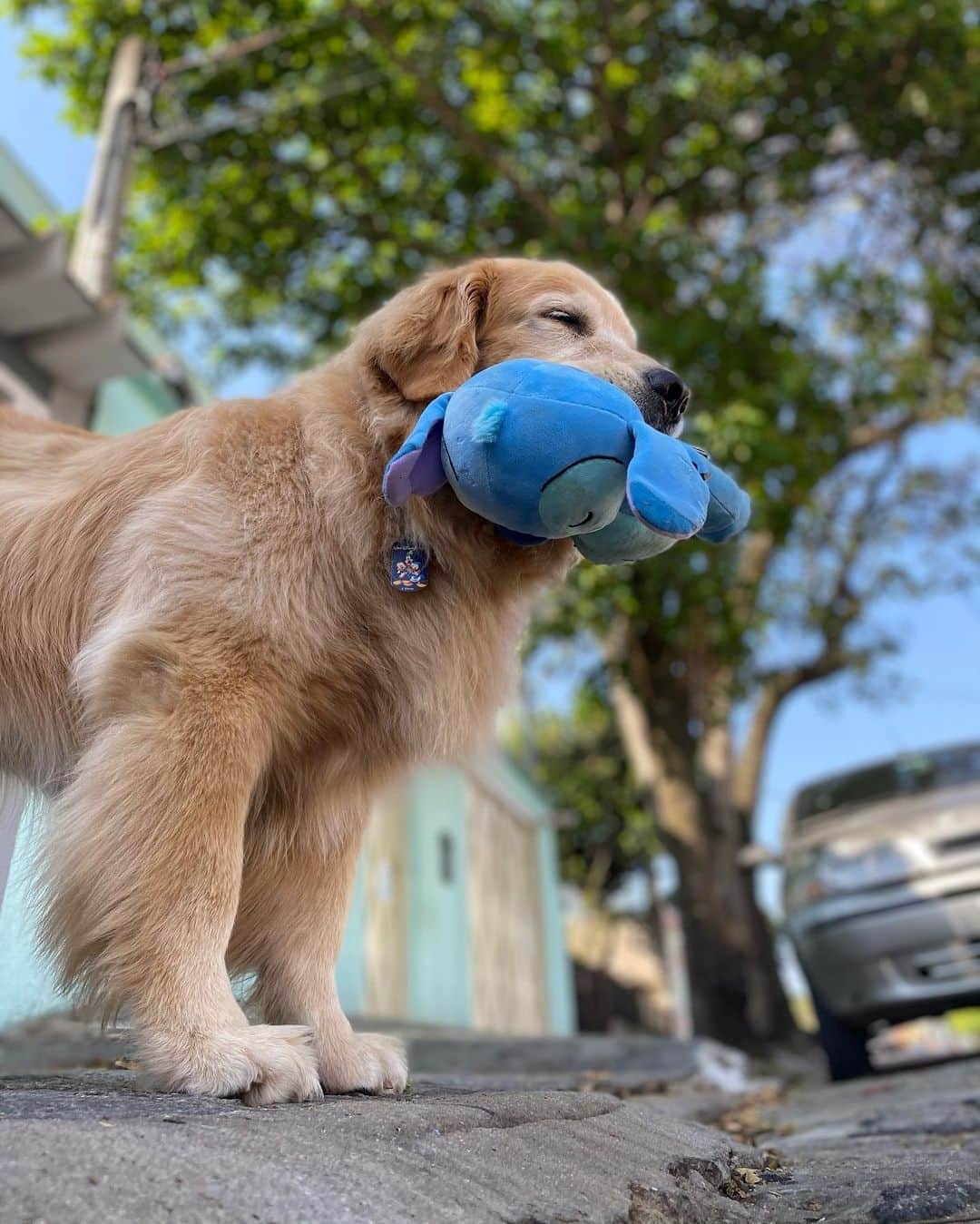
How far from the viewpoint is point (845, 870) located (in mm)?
6492

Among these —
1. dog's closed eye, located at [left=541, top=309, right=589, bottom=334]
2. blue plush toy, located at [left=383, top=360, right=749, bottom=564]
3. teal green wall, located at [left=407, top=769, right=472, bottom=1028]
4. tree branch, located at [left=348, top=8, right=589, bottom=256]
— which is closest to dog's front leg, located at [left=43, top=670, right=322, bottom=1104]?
blue plush toy, located at [left=383, top=360, right=749, bottom=564]

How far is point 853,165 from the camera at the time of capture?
39.1 ft

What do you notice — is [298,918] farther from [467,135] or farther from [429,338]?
[467,135]

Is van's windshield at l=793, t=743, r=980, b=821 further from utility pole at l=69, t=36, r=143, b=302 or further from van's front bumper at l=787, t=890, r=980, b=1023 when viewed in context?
utility pole at l=69, t=36, r=143, b=302

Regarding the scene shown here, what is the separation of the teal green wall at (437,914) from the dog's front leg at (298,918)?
6374 mm

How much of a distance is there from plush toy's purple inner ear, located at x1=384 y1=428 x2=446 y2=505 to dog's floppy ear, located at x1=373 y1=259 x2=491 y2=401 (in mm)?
276

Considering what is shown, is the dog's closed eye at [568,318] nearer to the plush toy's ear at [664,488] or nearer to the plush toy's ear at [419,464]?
the plush toy's ear at [419,464]

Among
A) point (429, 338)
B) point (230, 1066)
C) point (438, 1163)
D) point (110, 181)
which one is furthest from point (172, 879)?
point (110, 181)

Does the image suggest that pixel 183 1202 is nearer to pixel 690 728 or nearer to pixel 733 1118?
pixel 733 1118

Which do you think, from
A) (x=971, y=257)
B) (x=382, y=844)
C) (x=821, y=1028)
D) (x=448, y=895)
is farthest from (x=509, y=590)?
(x=971, y=257)

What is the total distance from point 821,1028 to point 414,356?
5522 millimetres

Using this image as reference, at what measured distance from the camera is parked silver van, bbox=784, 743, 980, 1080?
620 cm

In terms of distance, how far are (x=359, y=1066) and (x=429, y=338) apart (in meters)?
1.69

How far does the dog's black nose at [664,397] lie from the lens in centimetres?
270
